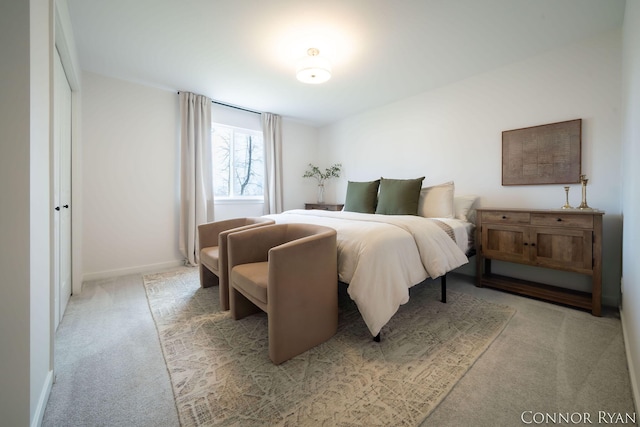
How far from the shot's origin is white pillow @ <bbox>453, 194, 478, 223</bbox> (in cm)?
281

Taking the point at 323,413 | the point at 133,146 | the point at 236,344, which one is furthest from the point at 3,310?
the point at 133,146

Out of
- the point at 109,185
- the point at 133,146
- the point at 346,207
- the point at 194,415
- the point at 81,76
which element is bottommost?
the point at 194,415

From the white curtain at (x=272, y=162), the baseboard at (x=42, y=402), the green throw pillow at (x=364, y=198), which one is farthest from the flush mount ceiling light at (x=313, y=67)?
the baseboard at (x=42, y=402)

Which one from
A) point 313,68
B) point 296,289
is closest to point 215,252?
point 296,289

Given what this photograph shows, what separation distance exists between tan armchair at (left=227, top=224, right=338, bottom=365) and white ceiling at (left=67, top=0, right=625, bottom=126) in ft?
5.74

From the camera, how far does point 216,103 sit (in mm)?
3729

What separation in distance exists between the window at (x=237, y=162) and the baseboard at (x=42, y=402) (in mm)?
2906

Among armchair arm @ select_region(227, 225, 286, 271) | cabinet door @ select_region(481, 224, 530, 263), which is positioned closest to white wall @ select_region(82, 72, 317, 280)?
armchair arm @ select_region(227, 225, 286, 271)

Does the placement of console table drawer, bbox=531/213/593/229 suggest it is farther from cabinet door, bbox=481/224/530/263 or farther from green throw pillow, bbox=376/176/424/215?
green throw pillow, bbox=376/176/424/215

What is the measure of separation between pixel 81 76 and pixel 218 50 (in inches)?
67.5

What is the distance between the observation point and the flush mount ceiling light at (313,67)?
226 cm

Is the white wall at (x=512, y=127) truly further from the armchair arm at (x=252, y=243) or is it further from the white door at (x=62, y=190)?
the white door at (x=62, y=190)

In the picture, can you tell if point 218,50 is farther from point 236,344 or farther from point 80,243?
point 236,344

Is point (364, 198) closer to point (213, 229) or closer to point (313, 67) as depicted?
point (313, 67)
